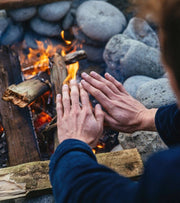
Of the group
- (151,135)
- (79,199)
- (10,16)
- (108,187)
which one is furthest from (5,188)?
(10,16)

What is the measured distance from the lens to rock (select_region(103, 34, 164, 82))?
3697 mm

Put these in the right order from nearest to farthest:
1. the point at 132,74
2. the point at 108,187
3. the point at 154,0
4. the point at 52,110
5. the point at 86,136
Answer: the point at 154,0
the point at 108,187
the point at 86,136
the point at 52,110
the point at 132,74

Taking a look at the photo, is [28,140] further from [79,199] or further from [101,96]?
[79,199]

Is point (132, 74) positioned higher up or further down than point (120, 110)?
further down

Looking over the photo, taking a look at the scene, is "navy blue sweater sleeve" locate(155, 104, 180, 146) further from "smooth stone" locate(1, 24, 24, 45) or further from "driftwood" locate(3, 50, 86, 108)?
"smooth stone" locate(1, 24, 24, 45)

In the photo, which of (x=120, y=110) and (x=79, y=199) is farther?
(x=120, y=110)

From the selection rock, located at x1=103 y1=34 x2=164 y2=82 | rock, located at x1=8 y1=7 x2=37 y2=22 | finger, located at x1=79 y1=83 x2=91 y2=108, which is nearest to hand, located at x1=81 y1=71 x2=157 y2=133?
finger, located at x1=79 y1=83 x2=91 y2=108

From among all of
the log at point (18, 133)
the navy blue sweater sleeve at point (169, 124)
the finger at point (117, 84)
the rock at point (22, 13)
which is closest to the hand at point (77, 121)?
the finger at point (117, 84)

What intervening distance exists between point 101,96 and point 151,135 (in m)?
0.83

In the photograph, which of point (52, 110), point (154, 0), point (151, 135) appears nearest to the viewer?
point (154, 0)

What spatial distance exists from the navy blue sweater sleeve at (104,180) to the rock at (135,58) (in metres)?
2.72

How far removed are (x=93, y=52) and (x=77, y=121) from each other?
141 inches

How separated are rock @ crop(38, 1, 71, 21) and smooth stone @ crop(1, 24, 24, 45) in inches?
22.3

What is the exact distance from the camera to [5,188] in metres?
1.65
